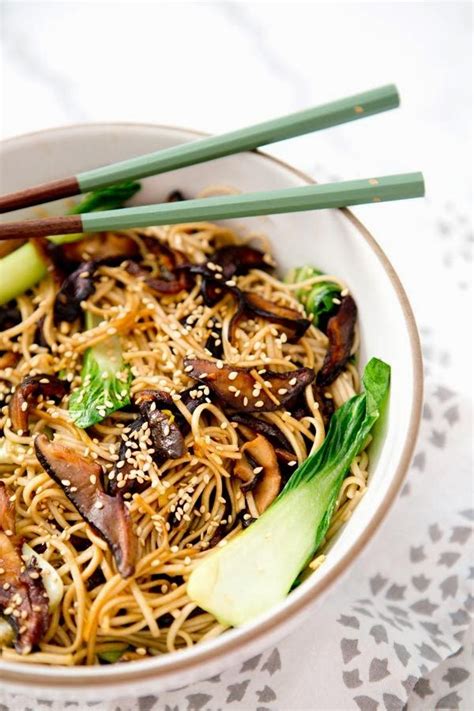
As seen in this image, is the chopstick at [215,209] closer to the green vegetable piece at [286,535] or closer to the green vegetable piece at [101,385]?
the green vegetable piece at [101,385]

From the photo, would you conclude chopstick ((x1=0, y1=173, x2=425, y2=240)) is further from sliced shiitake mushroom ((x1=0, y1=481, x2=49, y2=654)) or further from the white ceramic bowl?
sliced shiitake mushroom ((x1=0, y1=481, x2=49, y2=654))

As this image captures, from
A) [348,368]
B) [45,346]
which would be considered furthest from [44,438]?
[348,368]

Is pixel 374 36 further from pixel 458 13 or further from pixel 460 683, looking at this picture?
pixel 460 683

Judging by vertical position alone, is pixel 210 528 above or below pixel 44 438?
below

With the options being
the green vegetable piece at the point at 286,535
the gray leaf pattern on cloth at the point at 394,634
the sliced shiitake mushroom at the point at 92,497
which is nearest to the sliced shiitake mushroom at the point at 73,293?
the sliced shiitake mushroom at the point at 92,497

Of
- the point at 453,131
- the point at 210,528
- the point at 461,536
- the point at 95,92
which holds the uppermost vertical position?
the point at 95,92

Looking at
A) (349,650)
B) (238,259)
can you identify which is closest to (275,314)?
(238,259)

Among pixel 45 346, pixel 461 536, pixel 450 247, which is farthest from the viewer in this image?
pixel 450 247

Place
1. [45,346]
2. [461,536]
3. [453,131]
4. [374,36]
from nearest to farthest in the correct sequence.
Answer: [45,346] < [461,536] < [453,131] < [374,36]
